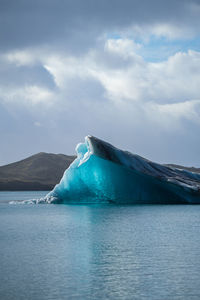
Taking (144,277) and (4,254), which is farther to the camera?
(4,254)

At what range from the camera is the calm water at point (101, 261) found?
8359 mm

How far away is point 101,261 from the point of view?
435 inches

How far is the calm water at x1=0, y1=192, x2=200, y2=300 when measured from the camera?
8.36 m

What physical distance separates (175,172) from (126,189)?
3.65 meters

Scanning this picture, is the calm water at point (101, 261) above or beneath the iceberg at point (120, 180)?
beneath

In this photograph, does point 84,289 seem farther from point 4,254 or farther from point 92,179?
point 92,179

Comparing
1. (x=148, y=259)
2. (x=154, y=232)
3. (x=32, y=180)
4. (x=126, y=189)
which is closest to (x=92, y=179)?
(x=126, y=189)

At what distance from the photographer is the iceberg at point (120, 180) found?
26.7 meters

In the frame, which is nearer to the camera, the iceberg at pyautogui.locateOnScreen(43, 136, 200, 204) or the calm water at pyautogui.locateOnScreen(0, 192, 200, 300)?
the calm water at pyautogui.locateOnScreen(0, 192, 200, 300)

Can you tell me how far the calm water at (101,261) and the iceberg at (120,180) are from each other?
7.10 metres

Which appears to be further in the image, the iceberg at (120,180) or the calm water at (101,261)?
the iceberg at (120,180)

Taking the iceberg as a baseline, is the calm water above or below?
below

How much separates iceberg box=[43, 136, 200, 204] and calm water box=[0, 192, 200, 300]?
7.10m

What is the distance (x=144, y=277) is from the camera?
931cm
